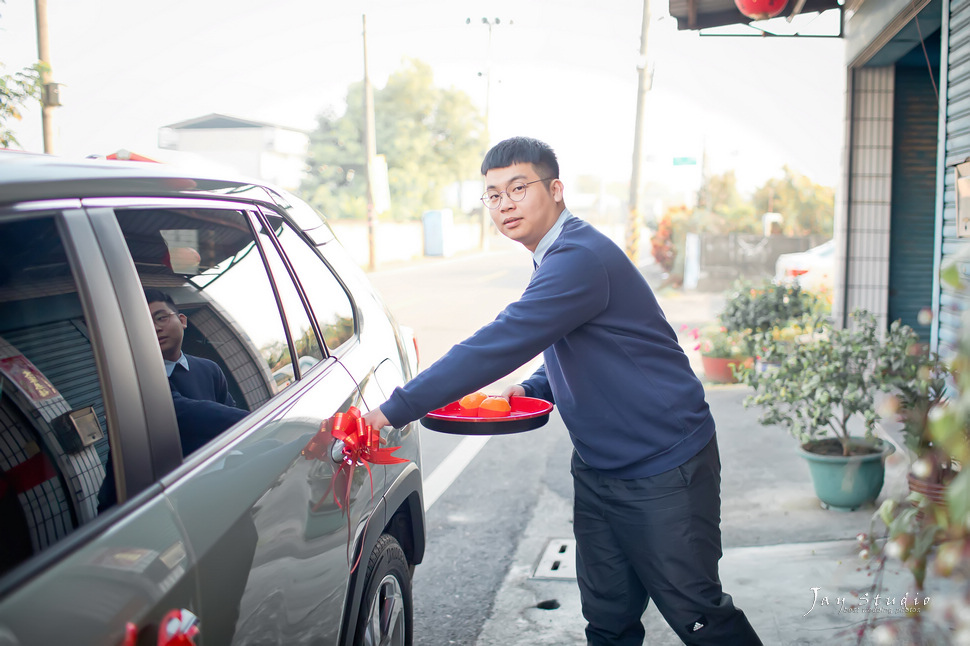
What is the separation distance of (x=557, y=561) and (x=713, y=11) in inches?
196

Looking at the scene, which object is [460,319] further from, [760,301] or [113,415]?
[113,415]

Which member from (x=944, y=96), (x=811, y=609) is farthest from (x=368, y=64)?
(x=811, y=609)

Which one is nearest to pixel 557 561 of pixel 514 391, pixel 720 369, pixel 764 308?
pixel 514 391

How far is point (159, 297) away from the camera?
1997 millimetres

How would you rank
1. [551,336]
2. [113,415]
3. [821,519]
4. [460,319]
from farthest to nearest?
[460,319], [821,519], [551,336], [113,415]

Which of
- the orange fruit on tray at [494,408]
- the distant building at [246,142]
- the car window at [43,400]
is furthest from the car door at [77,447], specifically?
the distant building at [246,142]

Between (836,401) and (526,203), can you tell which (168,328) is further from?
(836,401)

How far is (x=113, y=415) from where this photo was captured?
1.50m

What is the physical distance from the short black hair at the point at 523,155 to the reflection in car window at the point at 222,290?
0.81 meters

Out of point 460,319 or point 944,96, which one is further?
point 460,319

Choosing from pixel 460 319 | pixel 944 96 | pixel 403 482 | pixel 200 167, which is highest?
pixel 944 96

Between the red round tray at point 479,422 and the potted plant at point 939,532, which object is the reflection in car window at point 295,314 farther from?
the potted plant at point 939,532

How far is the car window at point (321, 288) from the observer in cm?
266

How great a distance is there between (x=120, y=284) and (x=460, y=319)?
14157 millimetres
